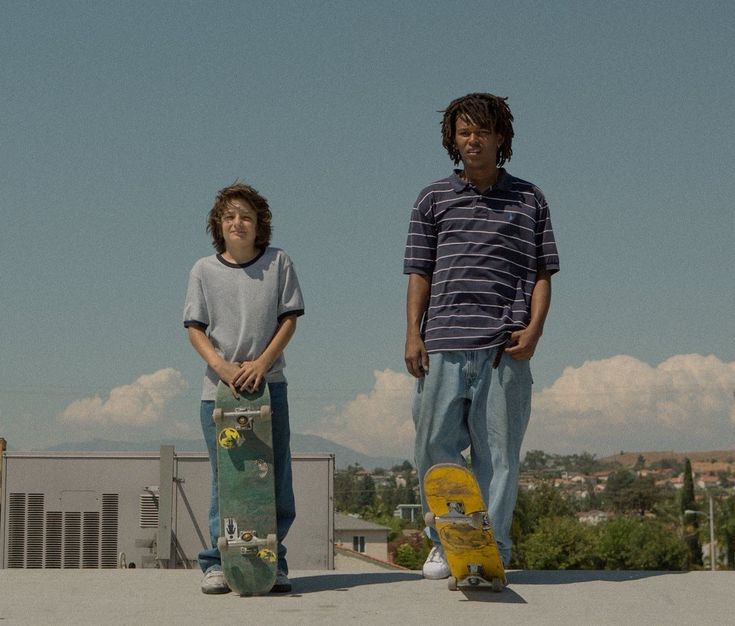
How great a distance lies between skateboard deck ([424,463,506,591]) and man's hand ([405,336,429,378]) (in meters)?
0.61

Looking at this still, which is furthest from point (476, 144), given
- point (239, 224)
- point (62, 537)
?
point (62, 537)

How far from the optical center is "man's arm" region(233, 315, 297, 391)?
5340mm

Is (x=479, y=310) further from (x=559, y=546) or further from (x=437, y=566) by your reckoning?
(x=559, y=546)

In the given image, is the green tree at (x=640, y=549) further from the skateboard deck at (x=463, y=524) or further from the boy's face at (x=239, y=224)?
the boy's face at (x=239, y=224)

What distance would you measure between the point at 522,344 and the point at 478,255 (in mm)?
499

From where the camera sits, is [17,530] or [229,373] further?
[17,530]

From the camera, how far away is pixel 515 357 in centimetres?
551

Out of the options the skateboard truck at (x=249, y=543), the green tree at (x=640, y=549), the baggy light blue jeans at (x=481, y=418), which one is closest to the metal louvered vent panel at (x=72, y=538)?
the skateboard truck at (x=249, y=543)

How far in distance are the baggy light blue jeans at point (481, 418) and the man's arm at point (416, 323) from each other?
0.05m

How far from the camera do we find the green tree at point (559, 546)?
89312 millimetres

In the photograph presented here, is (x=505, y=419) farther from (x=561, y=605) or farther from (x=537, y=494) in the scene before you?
(x=537, y=494)

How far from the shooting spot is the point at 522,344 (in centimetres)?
548

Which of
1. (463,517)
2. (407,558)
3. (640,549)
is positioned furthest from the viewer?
(640,549)

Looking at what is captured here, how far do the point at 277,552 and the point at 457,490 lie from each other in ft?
3.22
